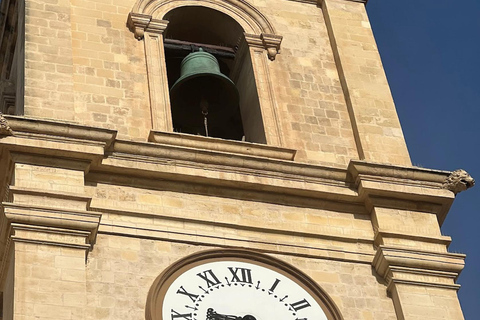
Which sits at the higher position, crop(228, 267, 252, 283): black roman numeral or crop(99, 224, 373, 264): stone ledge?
→ crop(99, 224, 373, 264): stone ledge

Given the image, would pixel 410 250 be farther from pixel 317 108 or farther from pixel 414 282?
pixel 317 108

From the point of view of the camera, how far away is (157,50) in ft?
66.1

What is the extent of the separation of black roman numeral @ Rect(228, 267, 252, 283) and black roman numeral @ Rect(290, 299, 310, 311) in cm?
56

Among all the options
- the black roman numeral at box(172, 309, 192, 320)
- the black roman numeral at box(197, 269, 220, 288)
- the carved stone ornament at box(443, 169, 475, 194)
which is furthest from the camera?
the carved stone ornament at box(443, 169, 475, 194)

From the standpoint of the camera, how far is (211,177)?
713 inches

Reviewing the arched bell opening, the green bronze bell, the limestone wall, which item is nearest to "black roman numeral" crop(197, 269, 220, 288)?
the limestone wall

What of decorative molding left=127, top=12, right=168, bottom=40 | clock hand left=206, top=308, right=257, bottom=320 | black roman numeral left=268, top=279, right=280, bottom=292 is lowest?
clock hand left=206, top=308, right=257, bottom=320

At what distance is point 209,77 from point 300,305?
14.4 ft

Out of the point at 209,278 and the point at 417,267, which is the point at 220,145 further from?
the point at 417,267

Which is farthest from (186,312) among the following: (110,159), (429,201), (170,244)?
(429,201)

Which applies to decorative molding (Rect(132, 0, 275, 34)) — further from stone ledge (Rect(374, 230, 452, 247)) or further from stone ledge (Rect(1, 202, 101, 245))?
stone ledge (Rect(1, 202, 101, 245))

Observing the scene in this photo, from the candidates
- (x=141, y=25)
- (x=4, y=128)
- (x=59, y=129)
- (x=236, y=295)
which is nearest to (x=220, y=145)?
(x=59, y=129)

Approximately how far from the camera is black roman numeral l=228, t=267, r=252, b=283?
17.2m

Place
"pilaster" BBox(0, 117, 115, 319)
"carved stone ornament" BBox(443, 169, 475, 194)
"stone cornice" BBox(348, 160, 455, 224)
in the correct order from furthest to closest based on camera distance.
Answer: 1. "carved stone ornament" BBox(443, 169, 475, 194)
2. "stone cornice" BBox(348, 160, 455, 224)
3. "pilaster" BBox(0, 117, 115, 319)
